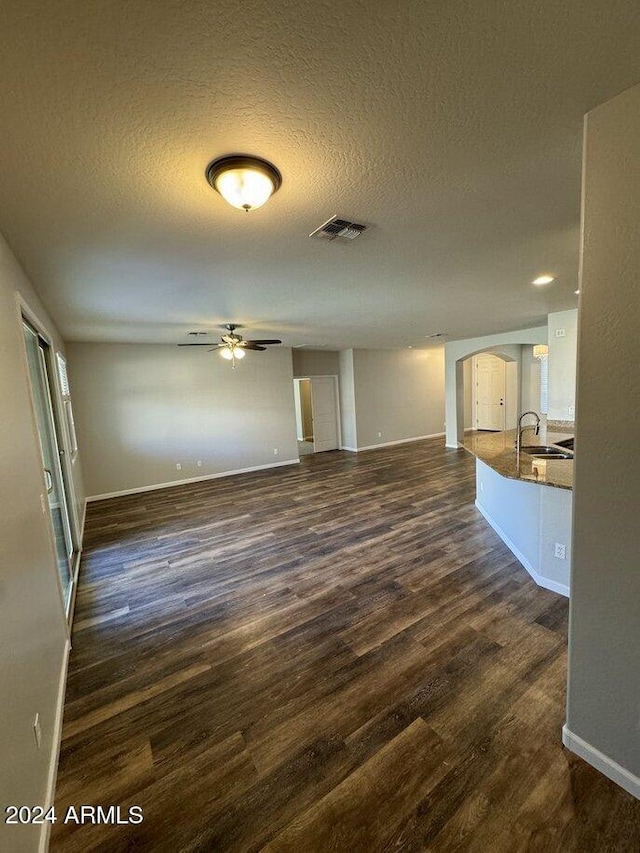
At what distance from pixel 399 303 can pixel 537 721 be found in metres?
3.70

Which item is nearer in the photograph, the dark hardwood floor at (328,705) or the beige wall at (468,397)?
the dark hardwood floor at (328,705)

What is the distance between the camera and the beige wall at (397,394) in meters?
8.57

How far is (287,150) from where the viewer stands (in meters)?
1.36

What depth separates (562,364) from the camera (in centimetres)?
509

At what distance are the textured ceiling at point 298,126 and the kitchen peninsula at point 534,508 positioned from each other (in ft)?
5.69

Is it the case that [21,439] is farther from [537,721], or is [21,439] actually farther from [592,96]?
[537,721]

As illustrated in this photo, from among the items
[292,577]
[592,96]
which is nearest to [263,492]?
[292,577]

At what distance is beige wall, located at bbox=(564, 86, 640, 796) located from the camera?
116 centimetres

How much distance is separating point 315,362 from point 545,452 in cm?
587

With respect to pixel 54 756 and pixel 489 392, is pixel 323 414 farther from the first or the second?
pixel 54 756

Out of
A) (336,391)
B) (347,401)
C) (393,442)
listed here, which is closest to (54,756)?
(347,401)

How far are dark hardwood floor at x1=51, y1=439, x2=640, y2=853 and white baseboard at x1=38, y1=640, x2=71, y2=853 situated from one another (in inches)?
1.5

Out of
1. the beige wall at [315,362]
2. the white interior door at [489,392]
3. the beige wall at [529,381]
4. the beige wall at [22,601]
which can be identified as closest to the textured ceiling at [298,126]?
the beige wall at [22,601]

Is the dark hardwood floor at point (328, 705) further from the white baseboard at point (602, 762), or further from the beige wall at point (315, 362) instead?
the beige wall at point (315, 362)
